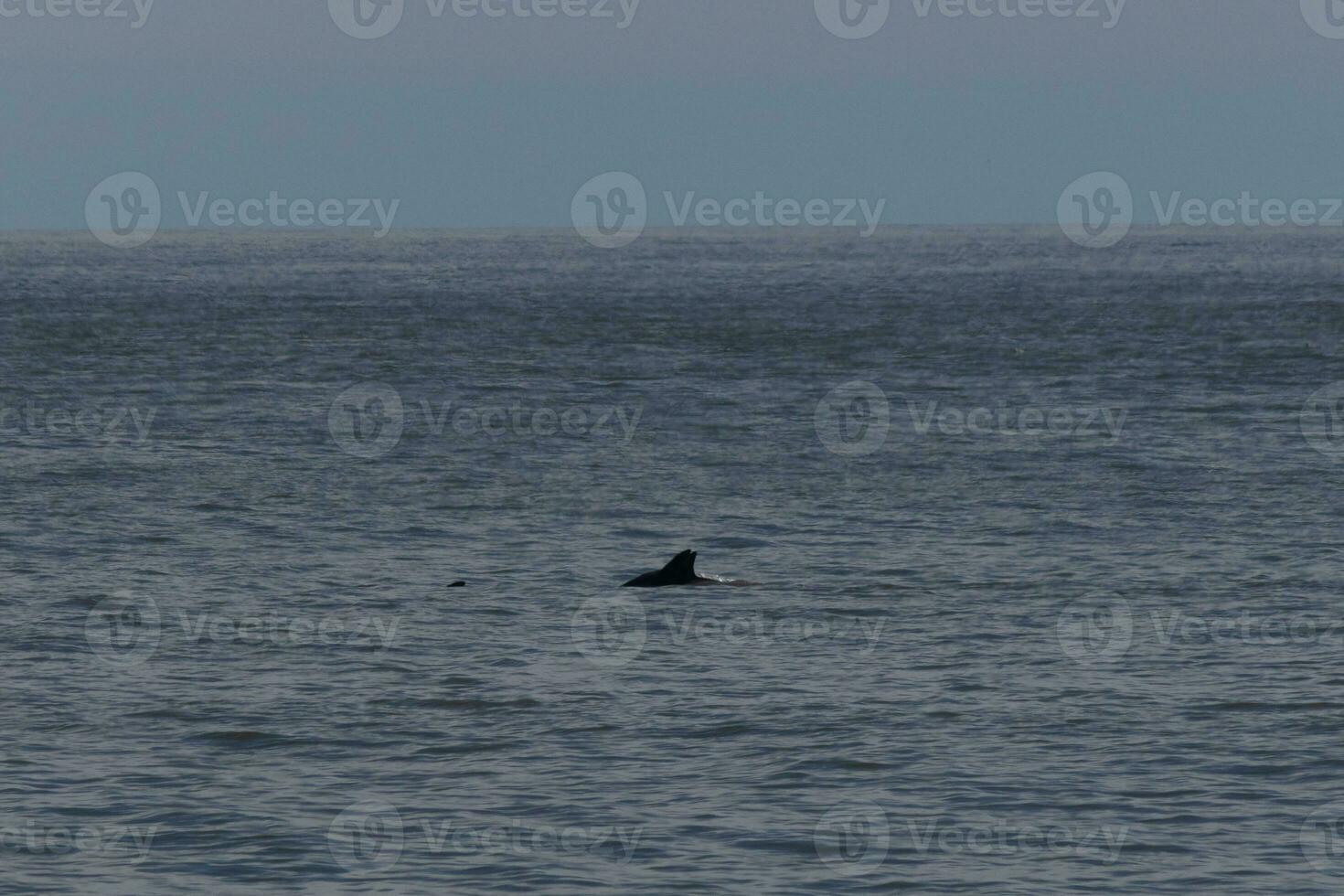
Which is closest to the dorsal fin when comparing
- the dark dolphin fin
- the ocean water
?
the dark dolphin fin

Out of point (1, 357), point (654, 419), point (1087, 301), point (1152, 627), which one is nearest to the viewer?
point (1152, 627)

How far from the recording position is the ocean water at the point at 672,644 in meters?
17.2

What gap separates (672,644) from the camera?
83.0 feet

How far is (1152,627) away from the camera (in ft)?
85.6

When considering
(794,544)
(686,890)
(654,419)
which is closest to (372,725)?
(686,890)

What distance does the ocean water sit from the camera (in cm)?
1723

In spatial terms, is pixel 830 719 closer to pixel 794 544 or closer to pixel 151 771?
pixel 151 771

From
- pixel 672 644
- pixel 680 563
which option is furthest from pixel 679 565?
pixel 672 644

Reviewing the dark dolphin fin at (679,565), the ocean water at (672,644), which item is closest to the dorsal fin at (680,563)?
the dark dolphin fin at (679,565)

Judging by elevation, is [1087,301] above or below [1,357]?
above

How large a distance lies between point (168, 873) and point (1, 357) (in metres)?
66.3

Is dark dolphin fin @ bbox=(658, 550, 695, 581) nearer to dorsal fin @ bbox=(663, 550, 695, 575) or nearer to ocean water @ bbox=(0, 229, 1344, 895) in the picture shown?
dorsal fin @ bbox=(663, 550, 695, 575)

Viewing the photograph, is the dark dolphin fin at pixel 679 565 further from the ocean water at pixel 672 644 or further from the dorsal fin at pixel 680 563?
the ocean water at pixel 672 644

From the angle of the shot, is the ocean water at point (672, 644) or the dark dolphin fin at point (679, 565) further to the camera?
the dark dolphin fin at point (679, 565)
